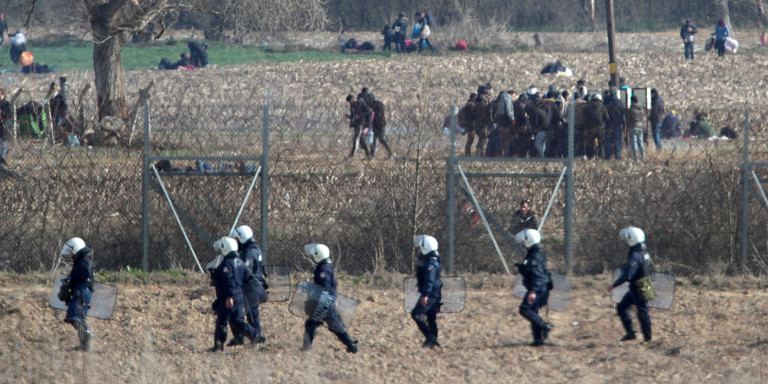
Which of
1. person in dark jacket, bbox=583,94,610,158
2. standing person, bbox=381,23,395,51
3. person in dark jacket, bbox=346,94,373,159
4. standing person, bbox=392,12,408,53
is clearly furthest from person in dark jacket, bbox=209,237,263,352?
standing person, bbox=381,23,395,51

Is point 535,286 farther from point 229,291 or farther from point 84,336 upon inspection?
point 84,336

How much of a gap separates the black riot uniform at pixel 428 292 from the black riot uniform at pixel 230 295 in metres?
1.49

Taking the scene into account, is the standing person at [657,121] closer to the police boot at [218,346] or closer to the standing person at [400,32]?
the police boot at [218,346]

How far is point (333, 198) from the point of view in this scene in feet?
36.0

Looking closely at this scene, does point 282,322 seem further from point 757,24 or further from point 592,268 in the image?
point 757,24

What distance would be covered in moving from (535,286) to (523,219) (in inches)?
96.0

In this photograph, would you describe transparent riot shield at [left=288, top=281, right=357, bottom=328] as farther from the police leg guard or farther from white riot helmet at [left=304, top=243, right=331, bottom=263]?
the police leg guard

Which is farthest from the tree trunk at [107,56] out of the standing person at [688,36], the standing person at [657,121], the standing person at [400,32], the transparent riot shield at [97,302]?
the standing person at [688,36]

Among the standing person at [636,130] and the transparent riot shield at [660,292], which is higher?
the standing person at [636,130]

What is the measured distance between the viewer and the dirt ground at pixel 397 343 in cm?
762

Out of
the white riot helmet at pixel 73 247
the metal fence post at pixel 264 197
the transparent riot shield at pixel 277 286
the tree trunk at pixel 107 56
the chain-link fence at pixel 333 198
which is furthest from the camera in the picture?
the tree trunk at pixel 107 56

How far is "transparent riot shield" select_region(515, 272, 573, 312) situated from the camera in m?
8.88

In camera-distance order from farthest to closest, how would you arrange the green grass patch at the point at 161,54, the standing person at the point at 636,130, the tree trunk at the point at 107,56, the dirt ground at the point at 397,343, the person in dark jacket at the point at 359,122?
the green grass patch at the point at 161,54 → the tree trunk at the point at 107,56 → the standing person at the point at 636,130 → the person in dark jacket at the point at 359,122 → the dirt ground at the point at 397,343

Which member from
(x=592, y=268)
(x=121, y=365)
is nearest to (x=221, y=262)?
(x=121, y=365)
